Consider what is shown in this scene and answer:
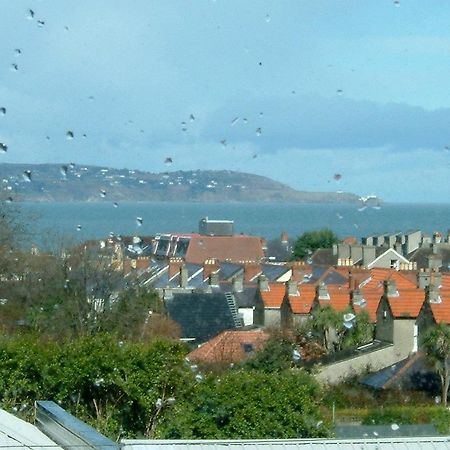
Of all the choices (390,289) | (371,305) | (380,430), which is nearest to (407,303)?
(390,289)

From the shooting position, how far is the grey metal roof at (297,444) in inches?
240

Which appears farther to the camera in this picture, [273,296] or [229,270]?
[229,270]

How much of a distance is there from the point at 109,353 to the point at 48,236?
13450 mm

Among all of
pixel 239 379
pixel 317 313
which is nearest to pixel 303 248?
pixel 317 313

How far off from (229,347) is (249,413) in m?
8.70

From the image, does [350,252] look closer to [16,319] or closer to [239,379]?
[16,319]

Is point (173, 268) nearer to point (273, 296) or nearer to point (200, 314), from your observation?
point (273, 296)

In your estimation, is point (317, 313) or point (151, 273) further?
point (151, 273)

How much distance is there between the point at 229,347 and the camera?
18156 millimetres

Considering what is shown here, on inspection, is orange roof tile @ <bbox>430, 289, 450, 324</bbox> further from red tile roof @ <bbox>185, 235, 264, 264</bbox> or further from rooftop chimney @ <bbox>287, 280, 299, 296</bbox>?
red tile roof @ <bbox>185, 235, 264, 264</bbox>

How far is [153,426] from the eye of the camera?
10.7 metres

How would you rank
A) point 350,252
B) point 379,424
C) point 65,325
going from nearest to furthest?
point 379,424
point 65,325
point 350,252

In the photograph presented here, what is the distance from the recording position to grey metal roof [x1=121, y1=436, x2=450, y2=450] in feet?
20.0

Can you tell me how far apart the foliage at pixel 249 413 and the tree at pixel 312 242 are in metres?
33.5
